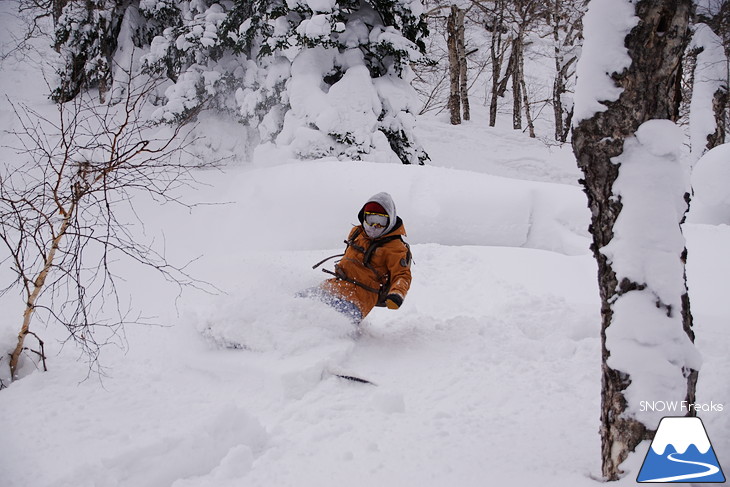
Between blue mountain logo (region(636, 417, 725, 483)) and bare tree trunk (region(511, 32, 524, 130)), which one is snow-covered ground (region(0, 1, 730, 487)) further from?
bare tree trunk (region(511, 32, 524, 130))

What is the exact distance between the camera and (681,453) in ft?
6.81

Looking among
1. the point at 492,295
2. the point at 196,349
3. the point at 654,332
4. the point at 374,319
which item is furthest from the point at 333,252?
the point at 654,332

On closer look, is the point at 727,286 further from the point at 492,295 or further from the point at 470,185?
the point at 470,185

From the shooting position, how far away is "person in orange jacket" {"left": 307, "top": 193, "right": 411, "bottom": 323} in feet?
15.0

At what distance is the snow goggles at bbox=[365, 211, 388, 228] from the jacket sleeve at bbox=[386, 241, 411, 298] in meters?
0.23

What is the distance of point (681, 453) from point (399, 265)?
9.13ft

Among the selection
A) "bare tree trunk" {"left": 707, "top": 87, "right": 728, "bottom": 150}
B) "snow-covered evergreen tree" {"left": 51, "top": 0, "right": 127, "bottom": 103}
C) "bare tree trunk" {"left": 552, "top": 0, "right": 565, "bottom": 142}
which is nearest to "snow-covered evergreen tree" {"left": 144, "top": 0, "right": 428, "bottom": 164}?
"snow-covered evergreen tree" {"left": 51, "top": 0, "right": 127, "bottom": 103}

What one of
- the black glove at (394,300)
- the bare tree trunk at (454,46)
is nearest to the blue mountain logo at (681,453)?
the black glove at (394,300)

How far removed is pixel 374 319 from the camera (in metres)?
5.36

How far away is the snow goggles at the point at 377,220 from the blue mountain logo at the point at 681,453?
2.95 metres

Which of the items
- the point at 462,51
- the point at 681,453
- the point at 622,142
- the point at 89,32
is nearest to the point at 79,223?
the point at 622,142

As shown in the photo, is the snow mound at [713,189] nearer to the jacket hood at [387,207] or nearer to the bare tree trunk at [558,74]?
the jacket hood at [387,207]

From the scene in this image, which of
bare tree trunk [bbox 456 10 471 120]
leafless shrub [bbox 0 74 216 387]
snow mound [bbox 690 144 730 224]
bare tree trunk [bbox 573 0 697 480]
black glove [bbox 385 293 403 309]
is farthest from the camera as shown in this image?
bare tree trunk [bbox 456 10 471 120]

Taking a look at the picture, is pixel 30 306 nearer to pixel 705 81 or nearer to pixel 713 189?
pixel 713 189
